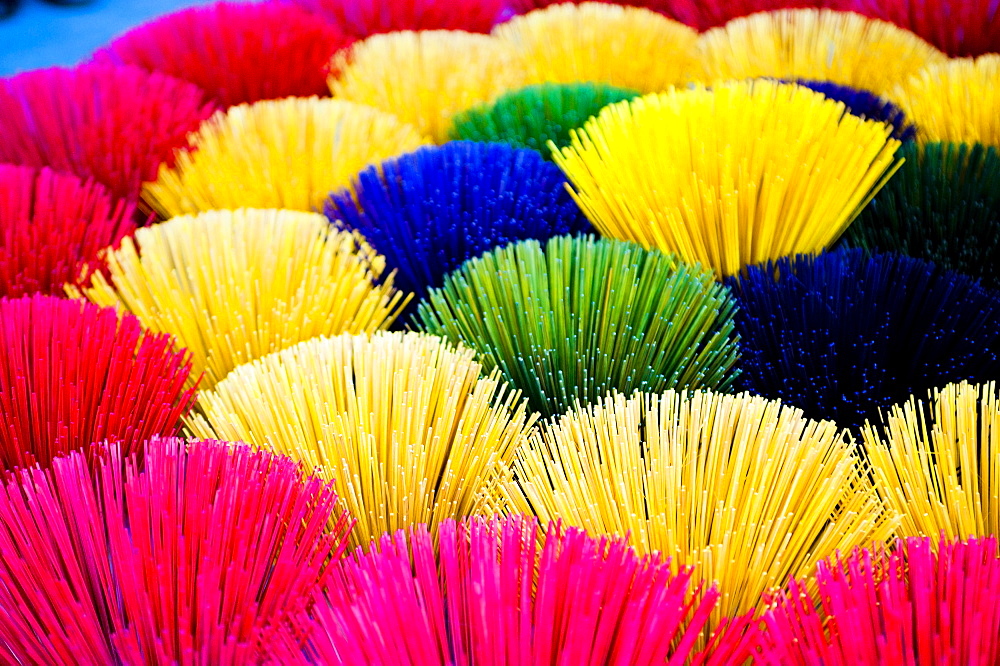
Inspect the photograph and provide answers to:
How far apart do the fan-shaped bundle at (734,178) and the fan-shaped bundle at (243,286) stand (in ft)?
0.45

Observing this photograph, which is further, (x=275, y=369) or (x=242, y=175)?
(x=242, y=175)

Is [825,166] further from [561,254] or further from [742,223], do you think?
[561,254]

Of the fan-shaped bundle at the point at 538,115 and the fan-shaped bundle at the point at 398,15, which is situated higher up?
the fan-shaped bundle at the point at 398,15

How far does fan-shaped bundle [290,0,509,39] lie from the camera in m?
0.80

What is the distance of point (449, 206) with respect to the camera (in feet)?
1.54

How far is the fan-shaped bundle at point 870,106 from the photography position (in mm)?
524

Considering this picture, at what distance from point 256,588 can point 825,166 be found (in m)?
0.36

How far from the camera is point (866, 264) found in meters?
0.40

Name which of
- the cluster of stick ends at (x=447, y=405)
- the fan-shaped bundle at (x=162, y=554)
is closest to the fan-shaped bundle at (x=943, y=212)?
the cluster of stick ends at (x=447, y=405)

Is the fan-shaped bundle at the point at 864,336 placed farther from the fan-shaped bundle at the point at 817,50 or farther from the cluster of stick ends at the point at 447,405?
the fan-shaped bundle at the point at 817,50

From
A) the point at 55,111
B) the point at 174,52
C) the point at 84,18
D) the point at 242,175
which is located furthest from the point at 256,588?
the point at 84,18

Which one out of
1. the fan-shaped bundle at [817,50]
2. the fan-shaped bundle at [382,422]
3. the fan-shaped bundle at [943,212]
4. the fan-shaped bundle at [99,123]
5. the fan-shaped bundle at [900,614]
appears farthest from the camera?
the fan-shaped bundle at [817,50]

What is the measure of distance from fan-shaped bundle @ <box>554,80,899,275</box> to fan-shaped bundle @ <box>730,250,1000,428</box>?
6cm

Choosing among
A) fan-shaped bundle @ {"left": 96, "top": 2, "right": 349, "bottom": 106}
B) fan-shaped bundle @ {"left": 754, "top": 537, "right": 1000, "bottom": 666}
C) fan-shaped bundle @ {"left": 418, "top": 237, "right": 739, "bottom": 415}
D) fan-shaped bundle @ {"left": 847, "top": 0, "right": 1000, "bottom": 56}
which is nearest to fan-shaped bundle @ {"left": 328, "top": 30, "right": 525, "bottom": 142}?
fan-shaped bundle @ {"left": 96, "top": 2, "right": 349, "bottom": 106}
